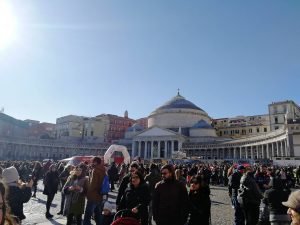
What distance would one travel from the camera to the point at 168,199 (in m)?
5.86

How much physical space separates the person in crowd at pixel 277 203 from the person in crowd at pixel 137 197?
9.11 feet

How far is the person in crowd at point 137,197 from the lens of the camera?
6238 mm

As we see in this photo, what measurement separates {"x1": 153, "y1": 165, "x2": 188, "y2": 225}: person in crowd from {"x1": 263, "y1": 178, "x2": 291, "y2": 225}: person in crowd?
82.9 inches

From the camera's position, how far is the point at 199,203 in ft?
20.7

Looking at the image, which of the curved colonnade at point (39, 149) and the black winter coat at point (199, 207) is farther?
the curved colonnade at point (39, 149)

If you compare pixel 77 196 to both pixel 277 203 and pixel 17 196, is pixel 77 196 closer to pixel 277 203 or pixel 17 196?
pixel 17 196

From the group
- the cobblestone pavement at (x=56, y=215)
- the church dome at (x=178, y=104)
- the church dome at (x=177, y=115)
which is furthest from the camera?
the church dome at (x=178, y=104)

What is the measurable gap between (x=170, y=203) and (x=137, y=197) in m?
0.81

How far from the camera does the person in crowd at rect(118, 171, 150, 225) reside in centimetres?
624

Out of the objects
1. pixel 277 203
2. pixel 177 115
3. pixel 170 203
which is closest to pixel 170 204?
pixel 170 203

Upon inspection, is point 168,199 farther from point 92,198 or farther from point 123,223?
point 92,198

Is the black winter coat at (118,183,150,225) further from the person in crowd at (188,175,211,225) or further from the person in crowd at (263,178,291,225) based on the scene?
the person in crowd at (263,178,291,225)

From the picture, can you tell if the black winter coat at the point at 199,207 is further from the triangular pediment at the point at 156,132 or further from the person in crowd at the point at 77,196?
the triangular pediment at the point at 156,132

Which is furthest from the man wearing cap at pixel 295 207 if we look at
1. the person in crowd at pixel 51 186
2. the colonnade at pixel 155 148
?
the colonnade at pixel 155 148
